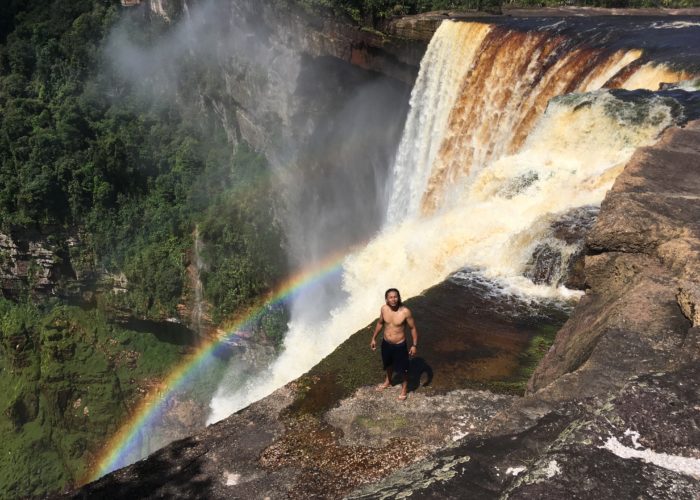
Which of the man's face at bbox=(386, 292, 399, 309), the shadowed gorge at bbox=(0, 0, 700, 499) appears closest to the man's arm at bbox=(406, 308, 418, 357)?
the man's face at bbox=(386, 292, 399, 309)

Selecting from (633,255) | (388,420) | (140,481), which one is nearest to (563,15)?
(633,255)

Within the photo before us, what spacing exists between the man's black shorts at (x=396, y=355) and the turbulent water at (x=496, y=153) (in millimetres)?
2570

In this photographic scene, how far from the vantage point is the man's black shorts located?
4.95m

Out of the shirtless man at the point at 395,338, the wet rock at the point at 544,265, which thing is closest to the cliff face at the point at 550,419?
the shirtless man at the point at 395,338

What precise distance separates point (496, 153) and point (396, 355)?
8168mm

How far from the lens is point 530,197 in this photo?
881cm

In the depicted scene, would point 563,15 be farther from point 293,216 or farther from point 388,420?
point 388,420

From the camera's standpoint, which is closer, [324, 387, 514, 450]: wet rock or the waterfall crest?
[324, 387, 514, 450]: wet rock

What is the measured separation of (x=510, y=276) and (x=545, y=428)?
182 inches

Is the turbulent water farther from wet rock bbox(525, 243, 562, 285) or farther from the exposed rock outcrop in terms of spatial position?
the exposed rock outcrop

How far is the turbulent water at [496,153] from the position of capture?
8289 millimetres

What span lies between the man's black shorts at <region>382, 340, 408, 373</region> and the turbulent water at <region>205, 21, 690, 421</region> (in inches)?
101

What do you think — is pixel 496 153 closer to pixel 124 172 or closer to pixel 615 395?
pixel 615 395

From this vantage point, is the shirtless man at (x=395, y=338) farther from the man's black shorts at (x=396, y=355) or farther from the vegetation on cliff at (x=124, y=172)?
the vegetation on cliff at (x=124, y=172)
